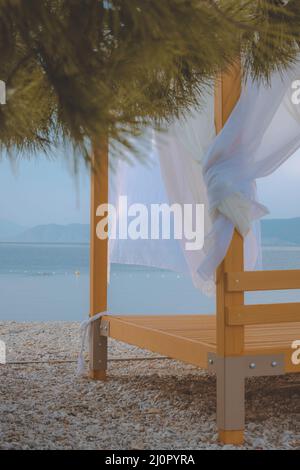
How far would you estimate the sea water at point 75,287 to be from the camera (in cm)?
1336

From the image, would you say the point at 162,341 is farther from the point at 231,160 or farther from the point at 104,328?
the point at 231,160

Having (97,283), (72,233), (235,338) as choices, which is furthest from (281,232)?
(235,338)

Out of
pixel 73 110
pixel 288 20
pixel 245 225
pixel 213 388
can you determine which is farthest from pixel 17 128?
pixel 213 388

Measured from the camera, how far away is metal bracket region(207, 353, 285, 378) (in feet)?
9.75

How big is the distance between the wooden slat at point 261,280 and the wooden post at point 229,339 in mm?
25

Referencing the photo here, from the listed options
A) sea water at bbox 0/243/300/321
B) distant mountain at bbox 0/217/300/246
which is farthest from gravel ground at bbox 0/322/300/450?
distant mountain at bbox 0/217/300/246

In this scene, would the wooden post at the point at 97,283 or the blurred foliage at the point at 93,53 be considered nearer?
the blurred foliage at the point at 93,53

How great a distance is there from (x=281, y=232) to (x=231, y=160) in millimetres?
14557

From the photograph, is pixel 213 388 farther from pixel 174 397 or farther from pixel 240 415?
pixel 240 415

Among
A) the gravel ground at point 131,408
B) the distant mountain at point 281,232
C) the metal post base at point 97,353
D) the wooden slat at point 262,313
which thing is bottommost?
the gravel ground at point 131,408

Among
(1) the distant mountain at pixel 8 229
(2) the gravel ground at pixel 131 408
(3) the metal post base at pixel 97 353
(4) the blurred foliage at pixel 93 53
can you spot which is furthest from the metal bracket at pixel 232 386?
(1) the distant mountain at pixel 8 229

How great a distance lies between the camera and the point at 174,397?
12.7 ft

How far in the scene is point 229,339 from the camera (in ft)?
9.71

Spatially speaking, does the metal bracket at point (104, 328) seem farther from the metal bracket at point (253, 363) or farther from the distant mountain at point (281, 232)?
the distant mountain at point (281, 232)
